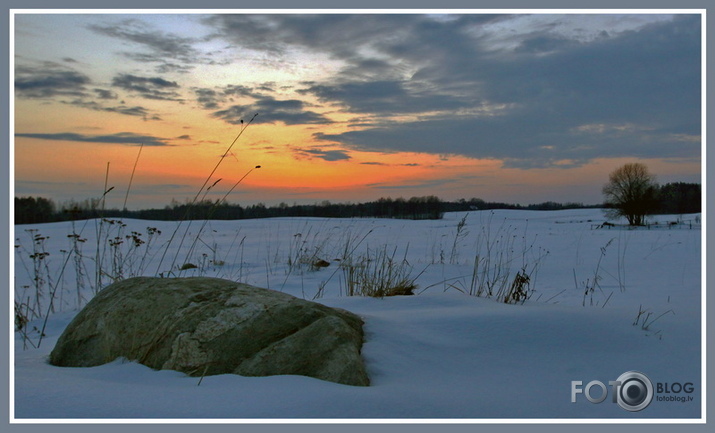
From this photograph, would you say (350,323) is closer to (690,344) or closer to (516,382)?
(516,382)

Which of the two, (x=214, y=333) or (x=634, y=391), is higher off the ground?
(x=214, y=333)

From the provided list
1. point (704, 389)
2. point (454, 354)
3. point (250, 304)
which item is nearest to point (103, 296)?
point (250, 304)

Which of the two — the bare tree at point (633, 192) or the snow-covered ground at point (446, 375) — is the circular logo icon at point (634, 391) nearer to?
the snow-covered ground at point (446, 375)

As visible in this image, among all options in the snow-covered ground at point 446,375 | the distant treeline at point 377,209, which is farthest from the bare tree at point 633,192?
the snow-covered ground at point 446,375

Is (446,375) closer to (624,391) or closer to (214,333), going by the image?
(624,391)

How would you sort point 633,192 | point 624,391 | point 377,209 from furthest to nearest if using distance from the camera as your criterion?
point 377,209
point 633,192
point 624,391

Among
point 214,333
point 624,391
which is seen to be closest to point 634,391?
point 624,391
